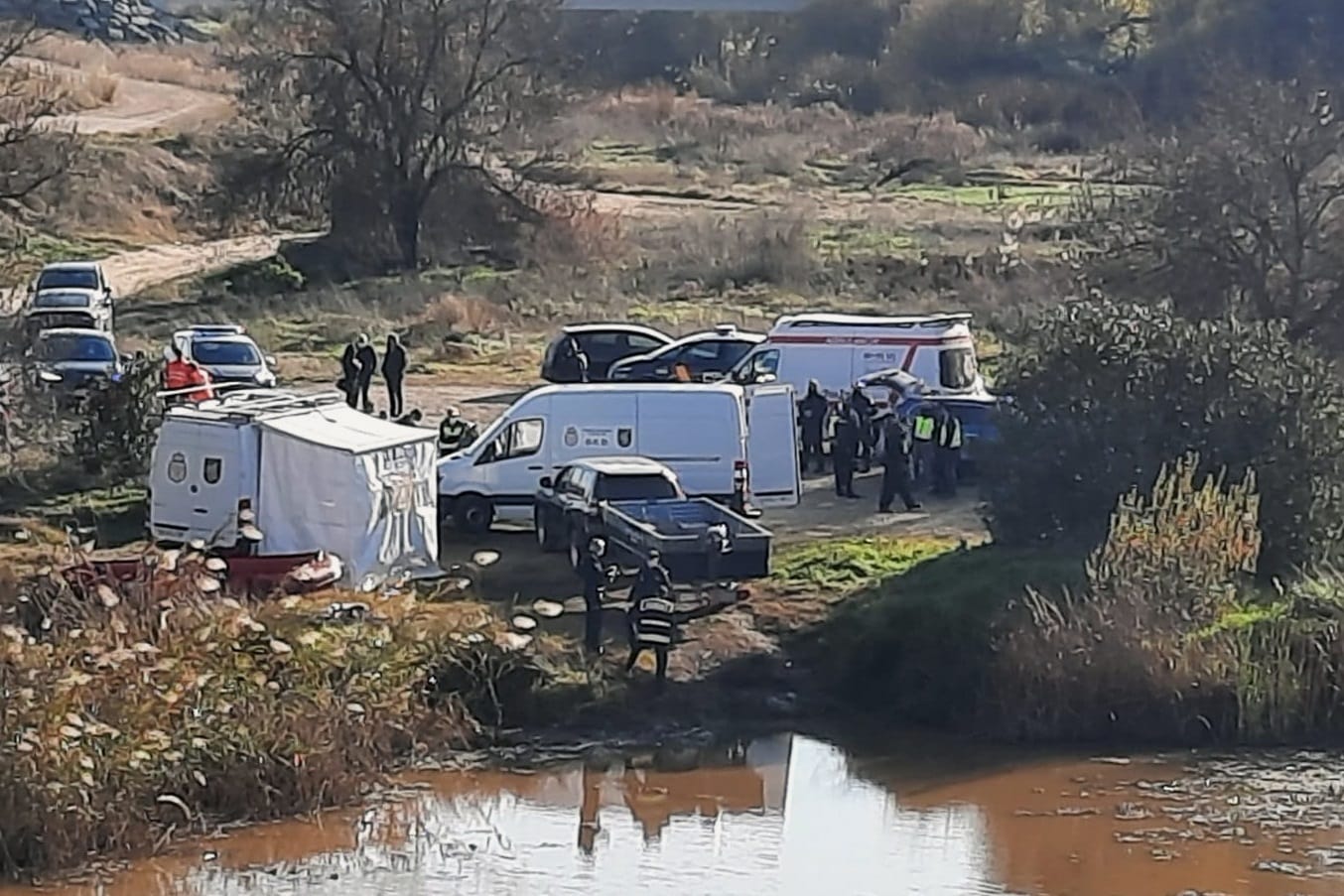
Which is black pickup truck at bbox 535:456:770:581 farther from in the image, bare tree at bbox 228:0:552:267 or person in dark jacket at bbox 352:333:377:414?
bare tree at bbox 228:0:552:267

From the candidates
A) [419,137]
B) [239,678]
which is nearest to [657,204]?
[419,137]

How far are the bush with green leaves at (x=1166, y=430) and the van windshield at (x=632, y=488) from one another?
359cm

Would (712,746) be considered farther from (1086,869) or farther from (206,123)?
(206,123)

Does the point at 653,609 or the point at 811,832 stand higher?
the point at 653,609

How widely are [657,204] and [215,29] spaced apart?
47.0 metres

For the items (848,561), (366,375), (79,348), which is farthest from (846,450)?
(79,348)

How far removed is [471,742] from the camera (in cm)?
2112

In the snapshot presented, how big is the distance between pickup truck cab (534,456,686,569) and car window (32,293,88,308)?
17715 mm

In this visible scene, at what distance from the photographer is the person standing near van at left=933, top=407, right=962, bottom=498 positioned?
1123 inches

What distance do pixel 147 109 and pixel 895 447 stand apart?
52.1 metres

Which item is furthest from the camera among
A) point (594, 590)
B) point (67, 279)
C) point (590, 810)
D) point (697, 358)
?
point (67, 279)

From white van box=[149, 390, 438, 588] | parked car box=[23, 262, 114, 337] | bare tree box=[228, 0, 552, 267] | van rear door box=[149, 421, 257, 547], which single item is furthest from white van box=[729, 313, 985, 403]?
bare tree box=[228, 0, 552, 267]

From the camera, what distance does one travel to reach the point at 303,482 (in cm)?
2297

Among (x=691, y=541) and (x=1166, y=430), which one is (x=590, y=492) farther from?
(x=1166, y=430)
